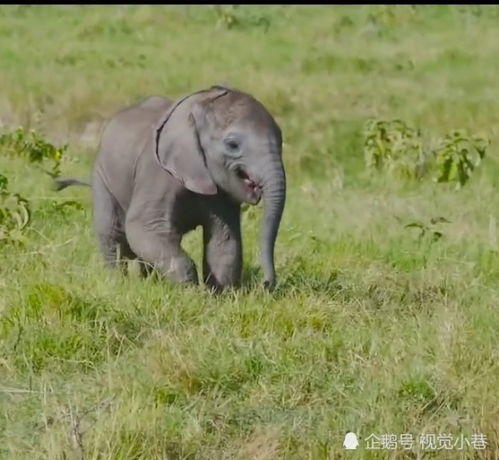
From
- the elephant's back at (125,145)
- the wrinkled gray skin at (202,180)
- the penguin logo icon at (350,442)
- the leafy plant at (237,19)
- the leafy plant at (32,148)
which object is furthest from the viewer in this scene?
the leafy plant at (237,19)

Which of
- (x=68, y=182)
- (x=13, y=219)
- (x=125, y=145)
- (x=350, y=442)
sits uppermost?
(x=125, y=145)

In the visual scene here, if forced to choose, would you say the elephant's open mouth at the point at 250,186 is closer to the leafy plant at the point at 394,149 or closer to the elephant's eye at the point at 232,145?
the elephant's eye at the point at 232,145

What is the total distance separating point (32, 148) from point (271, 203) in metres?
3.68

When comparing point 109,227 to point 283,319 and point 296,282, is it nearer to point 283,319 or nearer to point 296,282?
point 296,282

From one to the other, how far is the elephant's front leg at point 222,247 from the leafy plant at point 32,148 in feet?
8.34

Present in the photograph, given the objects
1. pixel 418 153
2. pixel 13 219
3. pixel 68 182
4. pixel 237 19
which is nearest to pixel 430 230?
pixel 418 153

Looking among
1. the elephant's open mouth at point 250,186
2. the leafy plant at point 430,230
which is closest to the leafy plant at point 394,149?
the leafy plant at point 430,230

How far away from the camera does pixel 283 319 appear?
6.03 meters

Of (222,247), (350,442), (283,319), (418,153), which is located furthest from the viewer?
(418,153)

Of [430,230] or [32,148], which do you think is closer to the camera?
[430,230]

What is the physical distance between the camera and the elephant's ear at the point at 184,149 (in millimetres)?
6230

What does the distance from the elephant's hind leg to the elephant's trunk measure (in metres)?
0.96

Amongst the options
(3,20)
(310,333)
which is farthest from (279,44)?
(310,333)

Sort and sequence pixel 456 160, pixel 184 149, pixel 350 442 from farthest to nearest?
pixel 456 160
pixel 184 149
pixel 350 442
